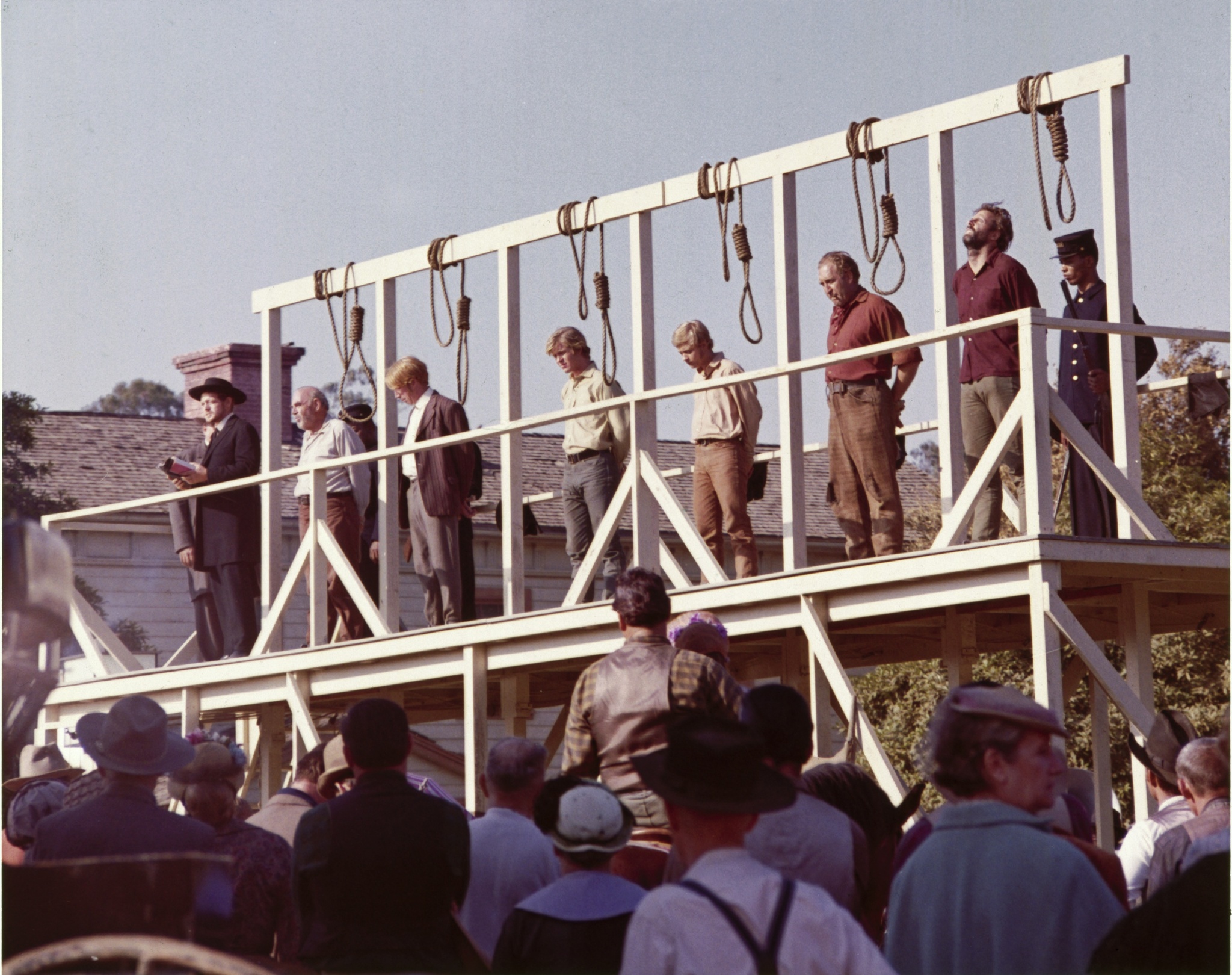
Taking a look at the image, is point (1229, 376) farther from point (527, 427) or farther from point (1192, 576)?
point (527, 427)

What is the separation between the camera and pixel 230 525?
12.9 metres

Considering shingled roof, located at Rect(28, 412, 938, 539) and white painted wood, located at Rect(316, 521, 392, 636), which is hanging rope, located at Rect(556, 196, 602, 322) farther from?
shingled roof, located at Rect(28, 412, 938, 539)

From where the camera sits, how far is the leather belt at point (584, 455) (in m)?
11.6

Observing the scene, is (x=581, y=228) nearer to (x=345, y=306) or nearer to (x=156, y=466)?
(x=345, y=306)

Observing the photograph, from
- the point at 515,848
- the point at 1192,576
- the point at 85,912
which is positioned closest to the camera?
the point at 85,912

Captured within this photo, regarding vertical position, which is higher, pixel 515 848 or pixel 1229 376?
pixel 1229 376

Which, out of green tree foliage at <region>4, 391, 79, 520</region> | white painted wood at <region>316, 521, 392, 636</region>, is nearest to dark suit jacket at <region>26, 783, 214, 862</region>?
white painted wood at <region>316, 521, 392, 636</region>

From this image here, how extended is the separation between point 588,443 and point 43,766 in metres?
3.60

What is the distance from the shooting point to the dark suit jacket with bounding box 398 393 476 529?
11.7m

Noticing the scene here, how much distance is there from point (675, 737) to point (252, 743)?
35.0ft

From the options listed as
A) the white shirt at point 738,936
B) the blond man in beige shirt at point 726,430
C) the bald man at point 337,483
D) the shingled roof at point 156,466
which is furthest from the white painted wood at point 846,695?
the shingled roof at point 156,466

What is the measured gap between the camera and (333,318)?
46.1ft

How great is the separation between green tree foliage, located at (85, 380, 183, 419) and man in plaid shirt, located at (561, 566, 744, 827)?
56621 millimetres

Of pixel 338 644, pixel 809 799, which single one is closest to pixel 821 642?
pixel 338 644
